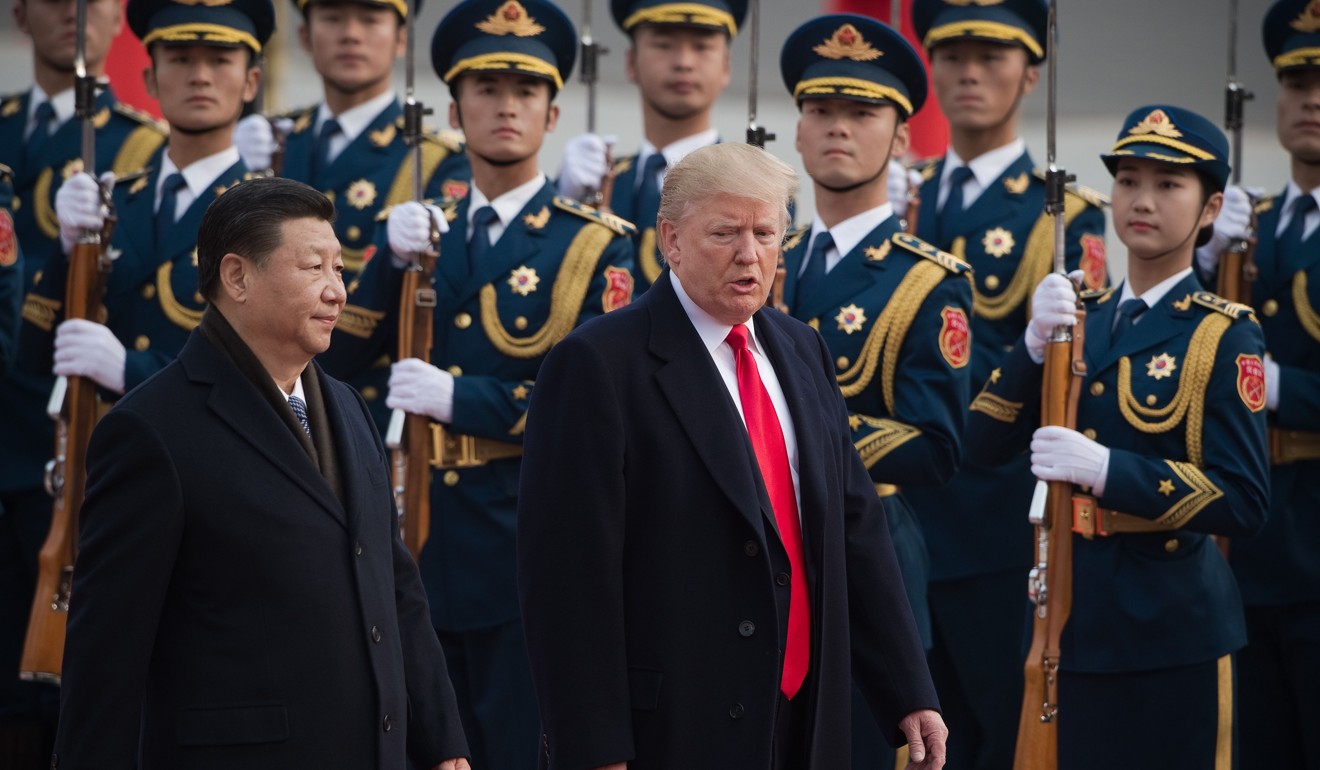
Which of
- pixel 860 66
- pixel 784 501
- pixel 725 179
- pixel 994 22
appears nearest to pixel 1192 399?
pixel 860 66

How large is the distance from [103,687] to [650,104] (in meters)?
4.28

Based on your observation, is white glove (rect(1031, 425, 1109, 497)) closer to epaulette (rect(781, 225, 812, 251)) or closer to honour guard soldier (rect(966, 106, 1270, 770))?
honour guard soldier (rect(966, 106, 1270, 770))

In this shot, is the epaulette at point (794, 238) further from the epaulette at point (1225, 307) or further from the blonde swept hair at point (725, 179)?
the blonde swept hair at point (725, 179)

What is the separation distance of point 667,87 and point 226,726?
4171 mm

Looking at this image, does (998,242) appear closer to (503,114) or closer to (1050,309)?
(1050,309)

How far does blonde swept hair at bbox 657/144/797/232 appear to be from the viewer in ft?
11.3

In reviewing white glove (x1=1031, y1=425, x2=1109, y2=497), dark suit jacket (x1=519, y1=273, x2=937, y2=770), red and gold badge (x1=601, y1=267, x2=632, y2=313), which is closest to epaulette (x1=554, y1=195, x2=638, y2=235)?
red and gold badge (x1=601, y1=267, x2=632, y2=313)

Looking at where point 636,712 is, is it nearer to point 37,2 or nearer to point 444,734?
point 444,734

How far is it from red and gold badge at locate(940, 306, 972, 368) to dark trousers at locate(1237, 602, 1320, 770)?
1272 millimetres

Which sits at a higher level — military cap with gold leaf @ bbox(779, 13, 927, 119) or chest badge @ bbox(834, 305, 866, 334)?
military cap with gold leaf @ bbox(779, 13, 927, 119)

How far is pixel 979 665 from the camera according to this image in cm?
588

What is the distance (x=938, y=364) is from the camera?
205 inches

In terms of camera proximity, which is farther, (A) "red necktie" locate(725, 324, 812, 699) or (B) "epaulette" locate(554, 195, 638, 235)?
(B) "epaulette" locate(554, 195, 638, 235)

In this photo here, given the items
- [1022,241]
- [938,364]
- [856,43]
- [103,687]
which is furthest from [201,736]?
[1022,241]
